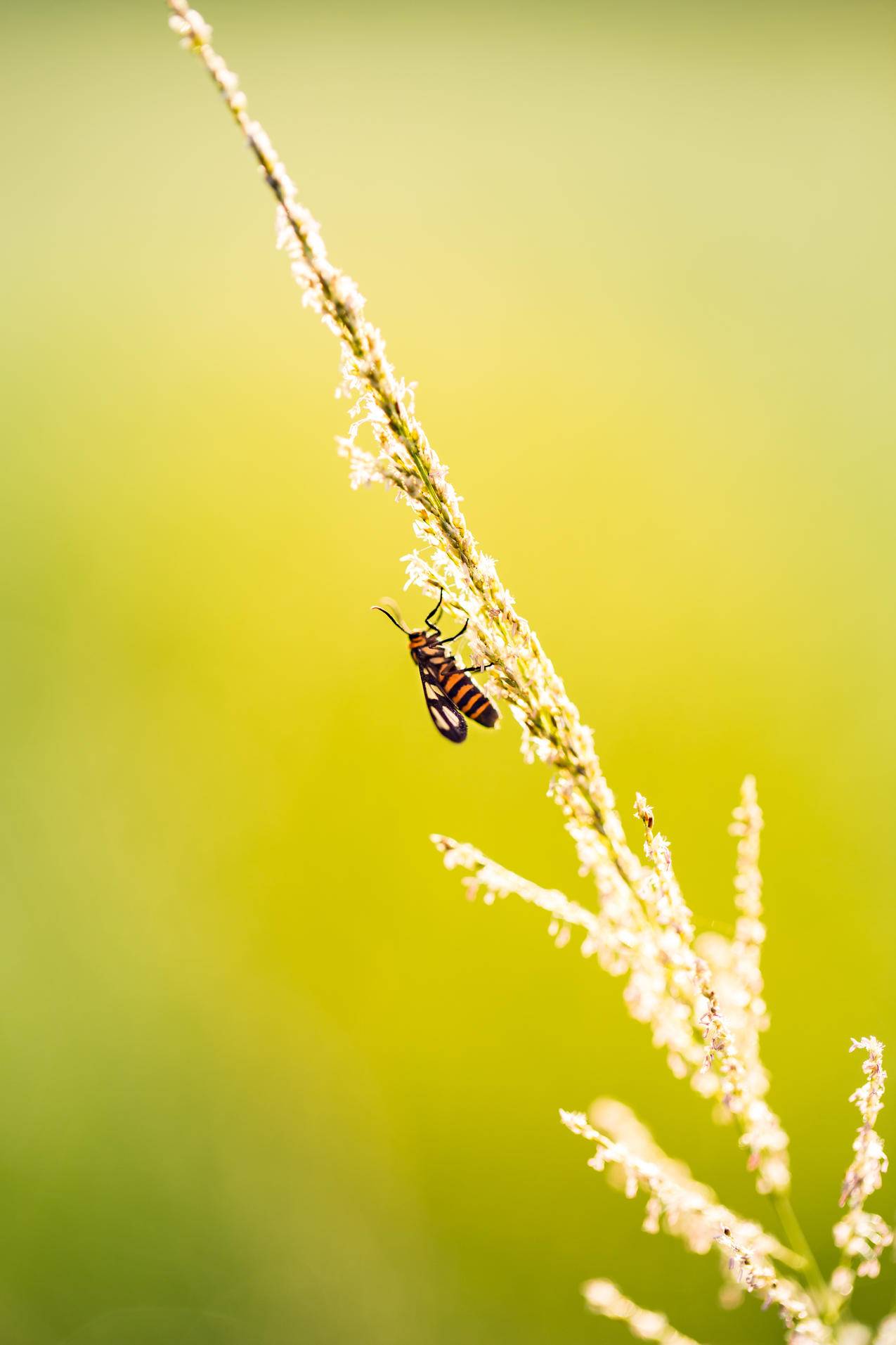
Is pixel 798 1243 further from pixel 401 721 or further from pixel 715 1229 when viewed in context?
pixel 401 721

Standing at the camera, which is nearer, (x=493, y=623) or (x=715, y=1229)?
(x=715, y=1229)

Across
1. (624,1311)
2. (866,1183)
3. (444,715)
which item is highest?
(444,715)

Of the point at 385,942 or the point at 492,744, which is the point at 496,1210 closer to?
the point at 385,942

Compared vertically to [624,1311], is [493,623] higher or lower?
higher

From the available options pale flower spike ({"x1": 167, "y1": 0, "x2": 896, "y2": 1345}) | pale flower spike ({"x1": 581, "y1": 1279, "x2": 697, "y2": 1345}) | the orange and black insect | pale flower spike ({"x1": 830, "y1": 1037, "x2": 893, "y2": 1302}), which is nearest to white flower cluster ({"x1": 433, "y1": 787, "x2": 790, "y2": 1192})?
pale flower spike ({"x1": 167, "y1": 0, "x2": 896, "y2": 1345})

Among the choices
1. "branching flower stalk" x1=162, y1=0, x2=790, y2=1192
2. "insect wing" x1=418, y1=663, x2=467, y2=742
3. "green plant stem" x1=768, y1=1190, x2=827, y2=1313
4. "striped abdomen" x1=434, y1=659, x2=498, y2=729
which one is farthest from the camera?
"insect wing" x1=418, y1=663, x2=467, y2=742

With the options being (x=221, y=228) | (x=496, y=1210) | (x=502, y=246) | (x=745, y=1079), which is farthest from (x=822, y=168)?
(x=496, y=1210)

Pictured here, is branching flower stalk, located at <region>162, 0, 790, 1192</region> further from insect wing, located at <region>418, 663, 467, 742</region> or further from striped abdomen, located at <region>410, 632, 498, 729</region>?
insect wing, located at <region>418, 663, 467, 742</region>

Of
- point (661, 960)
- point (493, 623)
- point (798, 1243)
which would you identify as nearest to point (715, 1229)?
point (798, 1243)
